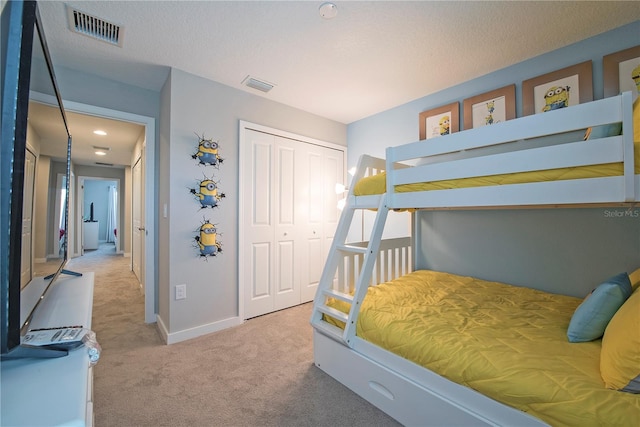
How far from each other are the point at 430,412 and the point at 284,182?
7.93ft

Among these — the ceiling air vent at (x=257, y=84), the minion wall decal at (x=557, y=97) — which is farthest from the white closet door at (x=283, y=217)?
the minion wall decal at (x=557, y=97)

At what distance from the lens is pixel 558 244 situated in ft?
6.50

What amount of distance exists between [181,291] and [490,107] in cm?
325

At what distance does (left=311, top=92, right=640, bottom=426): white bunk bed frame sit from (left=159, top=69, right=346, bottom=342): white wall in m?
1.17

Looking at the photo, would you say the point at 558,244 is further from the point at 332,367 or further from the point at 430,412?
the point at 332,367

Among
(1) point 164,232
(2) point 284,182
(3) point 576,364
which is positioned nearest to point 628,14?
(3) point 576,364

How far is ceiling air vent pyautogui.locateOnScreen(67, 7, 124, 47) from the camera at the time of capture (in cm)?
168

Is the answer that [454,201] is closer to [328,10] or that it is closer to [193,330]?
[328,10]

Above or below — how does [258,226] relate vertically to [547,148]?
below

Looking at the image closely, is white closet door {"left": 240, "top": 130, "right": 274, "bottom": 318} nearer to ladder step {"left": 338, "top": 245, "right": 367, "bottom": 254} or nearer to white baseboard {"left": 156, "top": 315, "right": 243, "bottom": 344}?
white baseboard {"left": 156, "top": 315, "right": 243, "bottom": 344}

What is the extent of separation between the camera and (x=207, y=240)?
2.35 metres

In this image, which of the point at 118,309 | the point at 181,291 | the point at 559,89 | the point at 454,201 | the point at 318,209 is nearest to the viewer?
the point at 454,201

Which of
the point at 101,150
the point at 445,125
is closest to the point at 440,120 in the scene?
the point at 445,125

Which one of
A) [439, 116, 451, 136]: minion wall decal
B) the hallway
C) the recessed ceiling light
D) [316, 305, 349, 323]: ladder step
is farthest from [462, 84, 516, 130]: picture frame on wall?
the recessed ceiling light
